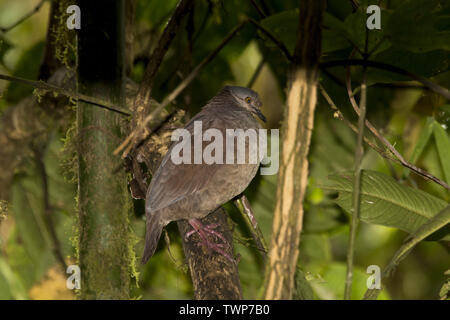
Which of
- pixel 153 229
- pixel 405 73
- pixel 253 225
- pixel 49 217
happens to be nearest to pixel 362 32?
pixel 405 73

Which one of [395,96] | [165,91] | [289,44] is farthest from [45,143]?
[395,96]

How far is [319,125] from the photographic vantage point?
2654 millimetres

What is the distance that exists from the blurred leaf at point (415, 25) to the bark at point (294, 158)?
37 centimetres

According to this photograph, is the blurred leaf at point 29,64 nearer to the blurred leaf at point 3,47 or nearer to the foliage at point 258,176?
the foliage at point 258,176

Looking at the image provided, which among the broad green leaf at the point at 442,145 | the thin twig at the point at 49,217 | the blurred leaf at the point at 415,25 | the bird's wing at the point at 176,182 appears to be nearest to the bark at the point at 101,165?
the bird's wing at the point at 176,182

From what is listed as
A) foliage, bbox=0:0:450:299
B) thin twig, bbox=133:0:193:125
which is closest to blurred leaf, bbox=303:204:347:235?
foliage, bbox=0:0:450:299

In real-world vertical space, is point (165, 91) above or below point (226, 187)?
above

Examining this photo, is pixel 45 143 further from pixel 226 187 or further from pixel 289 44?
pixel 289 44

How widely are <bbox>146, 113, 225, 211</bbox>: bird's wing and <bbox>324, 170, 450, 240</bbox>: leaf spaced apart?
465 mm

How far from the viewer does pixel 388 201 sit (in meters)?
1.74

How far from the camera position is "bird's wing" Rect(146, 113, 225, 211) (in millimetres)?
1884

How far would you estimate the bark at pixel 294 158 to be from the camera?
1033mm
